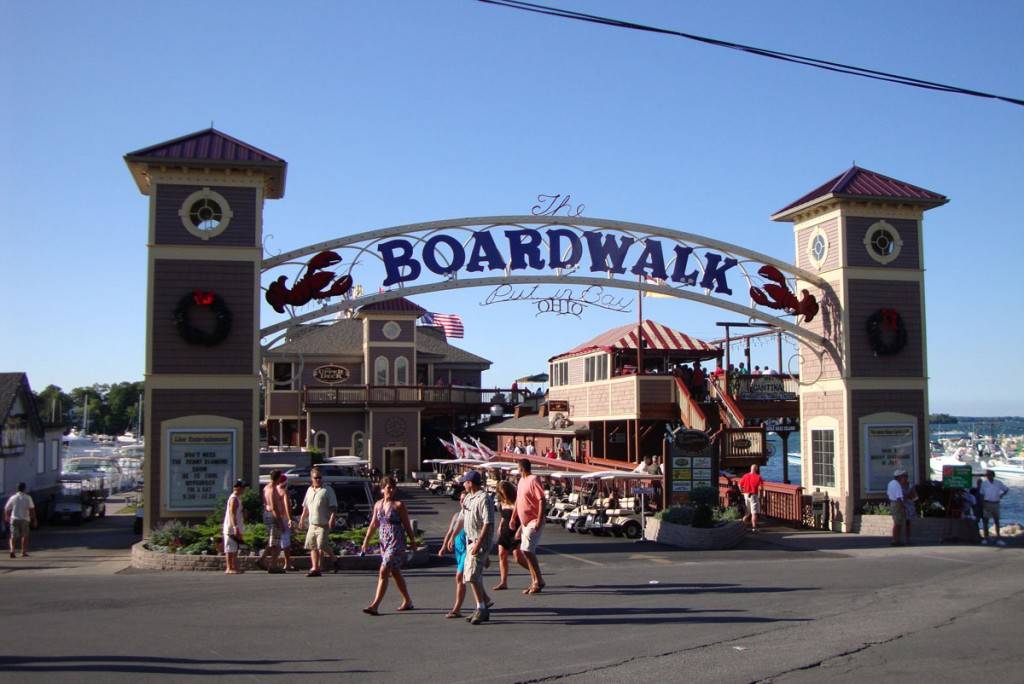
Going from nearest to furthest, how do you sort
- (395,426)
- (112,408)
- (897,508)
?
1. (897,508)
2. (395,426)
3. (112,408)

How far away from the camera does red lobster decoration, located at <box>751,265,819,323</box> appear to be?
22312 mm

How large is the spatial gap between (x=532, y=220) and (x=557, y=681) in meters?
13.8

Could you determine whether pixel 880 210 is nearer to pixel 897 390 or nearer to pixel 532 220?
pixel 897 390

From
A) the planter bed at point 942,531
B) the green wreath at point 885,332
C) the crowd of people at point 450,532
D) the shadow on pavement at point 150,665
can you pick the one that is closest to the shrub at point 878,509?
the planter bed at point 942,531

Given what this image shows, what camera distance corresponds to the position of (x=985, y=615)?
10898mm

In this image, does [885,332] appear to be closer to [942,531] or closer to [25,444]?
[942,531]

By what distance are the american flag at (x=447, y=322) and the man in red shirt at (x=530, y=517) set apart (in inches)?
1931

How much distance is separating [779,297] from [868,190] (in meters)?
3.05

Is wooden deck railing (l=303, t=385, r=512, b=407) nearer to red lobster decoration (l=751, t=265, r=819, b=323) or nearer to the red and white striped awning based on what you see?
the red and white striped awning

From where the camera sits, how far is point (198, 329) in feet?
61.2

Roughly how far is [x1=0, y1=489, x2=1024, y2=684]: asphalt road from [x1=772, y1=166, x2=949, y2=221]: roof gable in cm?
896

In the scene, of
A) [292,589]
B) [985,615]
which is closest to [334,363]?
[292,589]

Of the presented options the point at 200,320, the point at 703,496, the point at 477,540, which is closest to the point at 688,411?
the point at 703,496

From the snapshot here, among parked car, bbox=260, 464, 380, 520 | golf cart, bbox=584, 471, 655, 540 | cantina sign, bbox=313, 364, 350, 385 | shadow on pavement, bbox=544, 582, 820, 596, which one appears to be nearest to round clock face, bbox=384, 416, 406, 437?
cantina sign, bbox=313, 364, 350, 385
